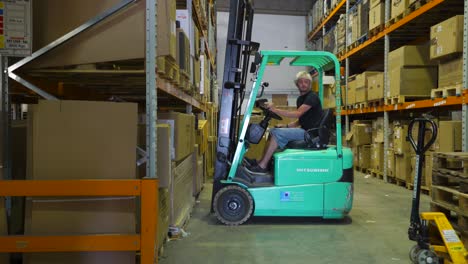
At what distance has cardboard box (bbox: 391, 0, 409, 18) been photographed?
705cm

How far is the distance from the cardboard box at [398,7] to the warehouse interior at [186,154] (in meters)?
0.06

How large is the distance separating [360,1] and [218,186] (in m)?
7.14

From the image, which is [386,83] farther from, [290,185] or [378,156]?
[290,185]

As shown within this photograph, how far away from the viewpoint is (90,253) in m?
2.56

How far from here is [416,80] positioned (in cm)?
707

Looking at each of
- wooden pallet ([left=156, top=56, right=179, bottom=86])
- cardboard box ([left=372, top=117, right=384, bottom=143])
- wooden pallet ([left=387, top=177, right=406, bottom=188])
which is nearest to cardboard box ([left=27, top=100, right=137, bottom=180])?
wooden pallet ([left=156, top=56, right=179, bottom=86])

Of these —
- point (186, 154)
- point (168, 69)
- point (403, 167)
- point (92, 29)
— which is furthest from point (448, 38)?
point (92, 29)

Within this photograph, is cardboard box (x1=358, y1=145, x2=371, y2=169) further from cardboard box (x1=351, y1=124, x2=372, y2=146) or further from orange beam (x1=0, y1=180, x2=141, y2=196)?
orange beam (x1=0, y1=180, x2=141, y2=196)

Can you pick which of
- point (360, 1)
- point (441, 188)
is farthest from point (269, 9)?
point (441, 188)

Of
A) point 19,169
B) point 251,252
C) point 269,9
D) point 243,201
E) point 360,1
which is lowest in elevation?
point 251,252

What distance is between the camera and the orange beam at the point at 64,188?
231cm

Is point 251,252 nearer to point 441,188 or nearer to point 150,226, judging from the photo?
point 150,226

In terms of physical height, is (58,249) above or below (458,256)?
above

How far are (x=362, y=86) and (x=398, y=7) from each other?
240cm
